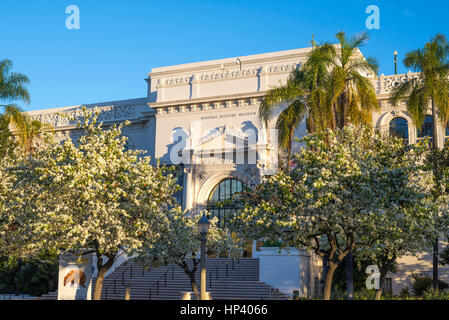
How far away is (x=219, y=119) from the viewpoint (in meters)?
37.4

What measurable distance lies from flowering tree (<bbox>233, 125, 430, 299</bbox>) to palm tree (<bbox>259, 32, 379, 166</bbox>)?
4.56m

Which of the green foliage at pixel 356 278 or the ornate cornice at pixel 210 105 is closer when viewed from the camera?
the green foliage at pixel 356 278

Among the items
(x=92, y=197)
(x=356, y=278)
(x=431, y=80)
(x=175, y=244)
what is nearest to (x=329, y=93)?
(x=431, y=80)

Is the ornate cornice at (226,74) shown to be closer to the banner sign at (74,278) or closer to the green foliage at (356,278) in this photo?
the green foliage at (356,278)

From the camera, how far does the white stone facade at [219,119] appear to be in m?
34.8

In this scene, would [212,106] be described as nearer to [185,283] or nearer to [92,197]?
[185,283]

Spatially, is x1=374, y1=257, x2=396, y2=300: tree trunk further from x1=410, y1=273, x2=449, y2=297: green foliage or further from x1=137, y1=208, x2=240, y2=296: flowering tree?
x1=137, y1=208, x2=240, y2=296: flowering tree

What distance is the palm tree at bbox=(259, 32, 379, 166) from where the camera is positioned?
23375 mm

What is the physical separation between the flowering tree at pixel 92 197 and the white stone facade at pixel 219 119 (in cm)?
1454

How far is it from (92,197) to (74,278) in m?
5.92

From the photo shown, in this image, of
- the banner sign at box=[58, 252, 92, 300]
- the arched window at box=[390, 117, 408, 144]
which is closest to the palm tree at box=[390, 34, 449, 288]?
the arched window at box=[390, 117, 408, 144]

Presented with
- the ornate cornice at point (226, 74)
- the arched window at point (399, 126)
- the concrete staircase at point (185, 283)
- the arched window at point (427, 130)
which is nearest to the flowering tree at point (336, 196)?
the concrete staircase at point (185, 283)

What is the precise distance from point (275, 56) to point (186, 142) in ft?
28.2
